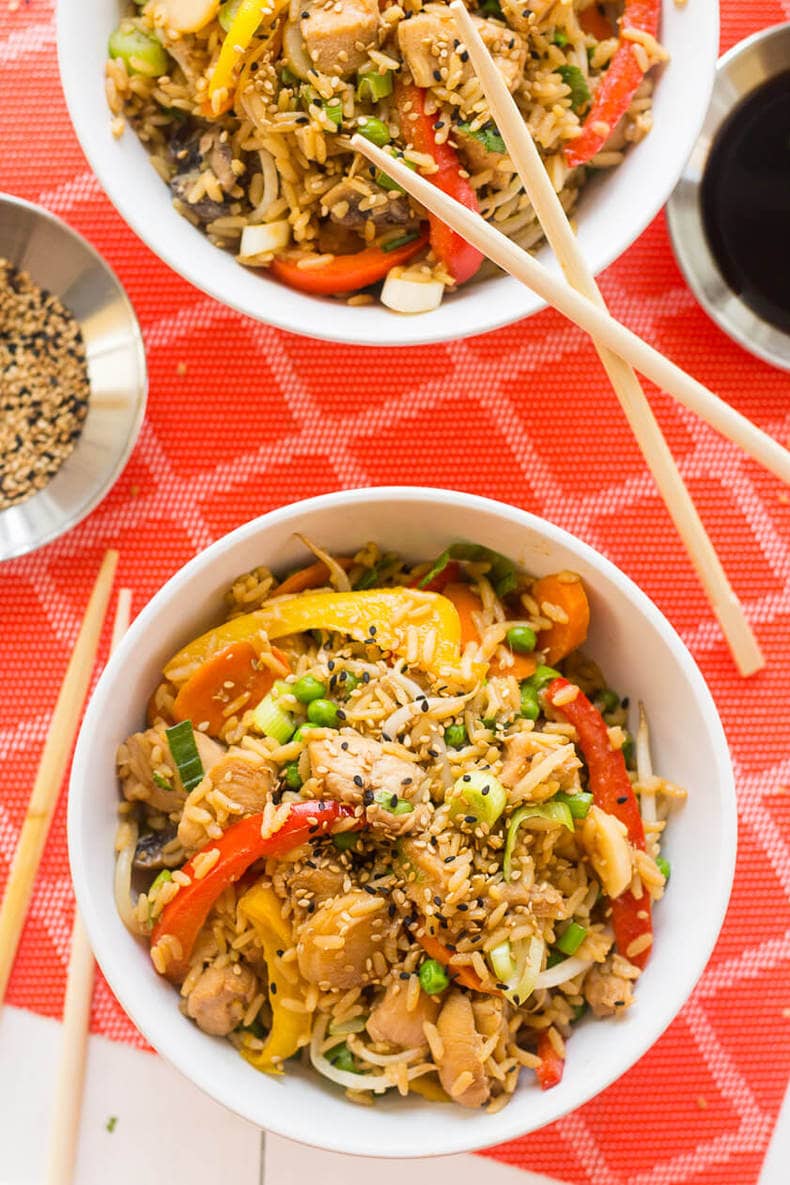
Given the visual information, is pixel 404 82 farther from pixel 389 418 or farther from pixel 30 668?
pixel 30 668

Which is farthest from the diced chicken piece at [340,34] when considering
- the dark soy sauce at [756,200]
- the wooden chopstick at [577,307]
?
the dark soy sauce at [756,200]

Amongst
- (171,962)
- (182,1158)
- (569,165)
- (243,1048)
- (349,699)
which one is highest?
(569,165)

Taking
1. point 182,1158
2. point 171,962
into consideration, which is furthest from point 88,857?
point 182,1158

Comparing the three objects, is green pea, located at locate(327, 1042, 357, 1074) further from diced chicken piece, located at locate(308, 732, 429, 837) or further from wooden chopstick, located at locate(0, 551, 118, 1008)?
wooden chopstick, located at locate(0, 551, 118, 1008)

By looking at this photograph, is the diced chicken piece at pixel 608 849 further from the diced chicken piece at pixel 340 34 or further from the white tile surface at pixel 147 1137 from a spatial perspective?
the diced chicken piece at pixel 340 34

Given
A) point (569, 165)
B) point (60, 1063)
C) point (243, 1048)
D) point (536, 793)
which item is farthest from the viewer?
point (60, 1063)

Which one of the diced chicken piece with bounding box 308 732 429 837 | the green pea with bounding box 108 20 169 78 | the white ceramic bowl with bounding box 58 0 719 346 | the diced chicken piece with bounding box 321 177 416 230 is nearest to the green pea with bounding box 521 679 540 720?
the diced chicken piece with bounding box 308 732 429 837
